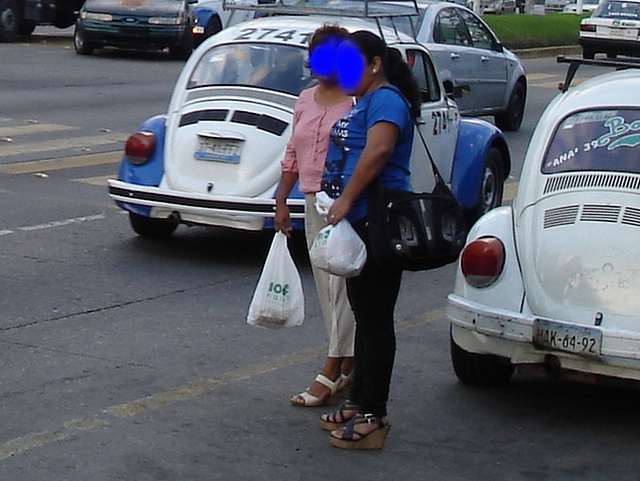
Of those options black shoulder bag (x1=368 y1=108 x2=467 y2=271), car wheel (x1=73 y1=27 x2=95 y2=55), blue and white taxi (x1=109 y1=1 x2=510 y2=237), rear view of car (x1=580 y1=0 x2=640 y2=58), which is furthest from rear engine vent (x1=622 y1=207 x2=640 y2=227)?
rear view of car (x1=580 y1=0 x2=640 y2=58)

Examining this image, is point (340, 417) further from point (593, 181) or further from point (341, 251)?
point (593, 181)

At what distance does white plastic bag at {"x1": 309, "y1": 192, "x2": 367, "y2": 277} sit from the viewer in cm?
539

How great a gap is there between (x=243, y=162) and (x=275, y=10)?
2348 millimetres

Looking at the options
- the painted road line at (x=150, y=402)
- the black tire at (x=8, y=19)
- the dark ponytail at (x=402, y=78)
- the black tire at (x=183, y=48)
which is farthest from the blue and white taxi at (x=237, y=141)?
the black tire at (x=8, y=19)

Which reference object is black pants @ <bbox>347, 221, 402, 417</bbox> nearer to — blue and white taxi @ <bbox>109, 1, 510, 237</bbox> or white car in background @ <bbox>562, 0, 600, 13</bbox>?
blue and white taxi @ <bbox>109, 1, 510, 237</bbox>

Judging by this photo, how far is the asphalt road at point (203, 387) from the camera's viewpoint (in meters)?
5.42

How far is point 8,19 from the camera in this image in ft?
88.4

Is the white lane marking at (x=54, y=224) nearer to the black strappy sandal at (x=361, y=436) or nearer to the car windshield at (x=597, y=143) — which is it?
the car windshield at (x=597, y=143)

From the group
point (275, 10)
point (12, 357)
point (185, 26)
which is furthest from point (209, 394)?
point (185, 26)

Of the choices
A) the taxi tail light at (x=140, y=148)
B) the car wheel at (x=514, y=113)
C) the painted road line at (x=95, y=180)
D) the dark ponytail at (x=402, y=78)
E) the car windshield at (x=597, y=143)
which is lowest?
the car wheel at (x=514, y=113)

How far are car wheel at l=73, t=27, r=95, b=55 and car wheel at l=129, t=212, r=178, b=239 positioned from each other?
15773 millimetres

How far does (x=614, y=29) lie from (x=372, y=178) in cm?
3028

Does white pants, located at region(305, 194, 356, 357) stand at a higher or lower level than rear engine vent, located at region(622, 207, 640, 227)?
lower

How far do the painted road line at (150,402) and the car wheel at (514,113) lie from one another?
11.7 metres
